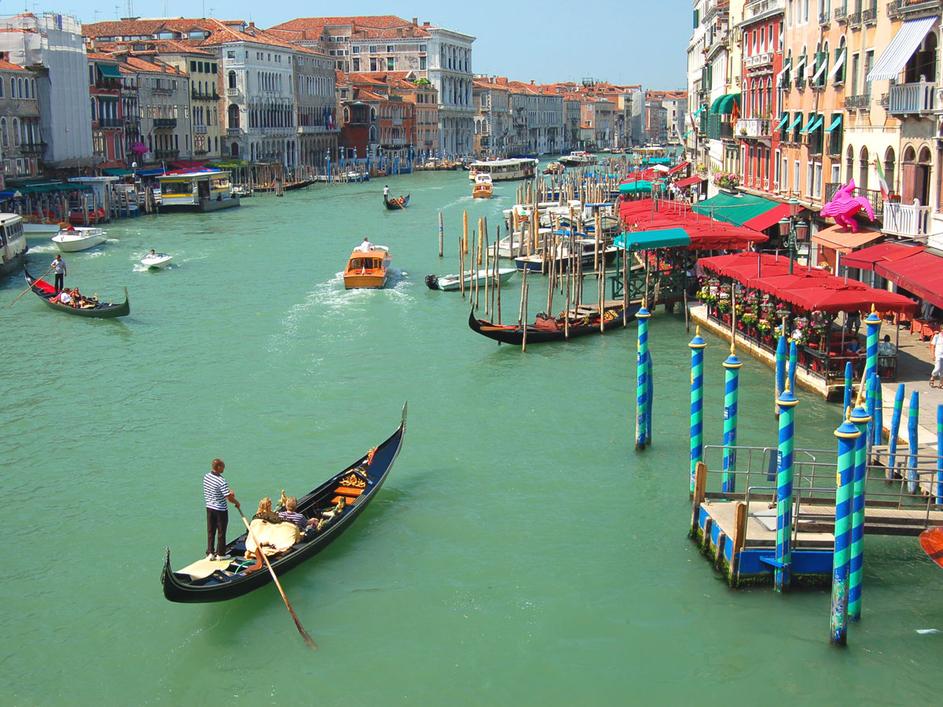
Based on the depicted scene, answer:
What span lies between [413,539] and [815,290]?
5.25m

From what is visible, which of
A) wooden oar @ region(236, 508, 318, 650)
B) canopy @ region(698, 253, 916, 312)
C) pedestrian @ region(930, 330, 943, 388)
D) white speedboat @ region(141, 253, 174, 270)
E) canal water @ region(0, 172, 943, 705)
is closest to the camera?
canal water @ region(0, 172, 943, 705)

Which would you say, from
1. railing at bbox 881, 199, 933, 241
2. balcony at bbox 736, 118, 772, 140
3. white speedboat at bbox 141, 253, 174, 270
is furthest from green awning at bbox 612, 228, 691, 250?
white speedboat at bbox 141, 253, 174, 270

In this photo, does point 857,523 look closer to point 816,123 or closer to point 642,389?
point 642,389

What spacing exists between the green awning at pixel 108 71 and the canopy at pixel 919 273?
107 feet

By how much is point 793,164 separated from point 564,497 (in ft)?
39.2

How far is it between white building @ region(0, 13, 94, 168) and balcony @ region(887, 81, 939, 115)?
87.8 ft

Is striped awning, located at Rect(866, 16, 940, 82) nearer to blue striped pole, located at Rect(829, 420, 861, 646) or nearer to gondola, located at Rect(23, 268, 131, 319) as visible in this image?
blue striped pole, located at Rect(829, 420, 861, 646)

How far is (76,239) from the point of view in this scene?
2655cm

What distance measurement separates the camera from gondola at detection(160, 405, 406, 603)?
7.45 metres

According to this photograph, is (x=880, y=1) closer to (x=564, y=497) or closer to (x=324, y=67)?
(x=564, y=497)

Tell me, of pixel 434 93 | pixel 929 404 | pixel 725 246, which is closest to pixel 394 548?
pixel 929 404

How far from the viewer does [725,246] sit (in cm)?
1694

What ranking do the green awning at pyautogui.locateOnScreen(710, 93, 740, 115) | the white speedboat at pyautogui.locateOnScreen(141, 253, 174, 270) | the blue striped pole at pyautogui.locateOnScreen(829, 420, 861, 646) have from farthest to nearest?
the green awning at pyautogui.locateOnScreen(710, 93, 740, 115)
the white speedboat at pyautogui.locateOnScreen(141, 253, 174, 270)
the blue striped pole at pyautogui.locateOnScreen(829, 420, 861, 646)

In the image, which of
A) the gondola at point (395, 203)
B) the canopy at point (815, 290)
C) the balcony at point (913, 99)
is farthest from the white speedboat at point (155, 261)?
the gondola at point (395, 203)
